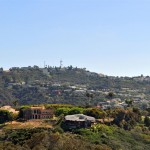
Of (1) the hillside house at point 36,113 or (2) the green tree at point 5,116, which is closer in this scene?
(2) the green tree at point 5,116

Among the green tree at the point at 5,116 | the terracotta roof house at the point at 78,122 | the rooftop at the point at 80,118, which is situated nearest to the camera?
the terracotta roof house at the point at 78,122

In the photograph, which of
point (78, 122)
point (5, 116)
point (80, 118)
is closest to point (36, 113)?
point (5, 116)

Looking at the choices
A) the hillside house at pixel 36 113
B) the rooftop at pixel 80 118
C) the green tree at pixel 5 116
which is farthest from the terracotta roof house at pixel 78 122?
the green tree at pixel 5 116

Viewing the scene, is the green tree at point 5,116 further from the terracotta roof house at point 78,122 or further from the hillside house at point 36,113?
the terracotta roof house at point 78,122

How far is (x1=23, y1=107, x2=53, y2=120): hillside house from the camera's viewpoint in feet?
338

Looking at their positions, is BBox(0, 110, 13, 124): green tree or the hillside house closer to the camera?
BBox(0, 110, 13, 124): green tree

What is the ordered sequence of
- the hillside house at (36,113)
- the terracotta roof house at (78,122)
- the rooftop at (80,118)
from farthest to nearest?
the hillside house at (36,113) → the rooftop at (80,118) → the terracotta roof house at (78,122)

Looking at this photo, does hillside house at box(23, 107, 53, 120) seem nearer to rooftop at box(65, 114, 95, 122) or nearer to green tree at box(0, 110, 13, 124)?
green tree at box(0, 110, 13, 124)

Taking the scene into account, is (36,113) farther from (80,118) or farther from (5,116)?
(80,118)

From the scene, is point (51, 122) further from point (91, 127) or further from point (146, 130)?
point (146, 130)

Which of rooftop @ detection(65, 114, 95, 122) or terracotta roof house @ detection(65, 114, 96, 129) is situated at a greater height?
rooftop @ detection(65, 114, 95, 122)

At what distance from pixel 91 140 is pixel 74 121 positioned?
11.3 m

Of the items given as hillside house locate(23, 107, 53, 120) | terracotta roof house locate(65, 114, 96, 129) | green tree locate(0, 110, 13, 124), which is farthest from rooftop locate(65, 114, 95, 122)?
green tree locate(0, 110, 13, 124)

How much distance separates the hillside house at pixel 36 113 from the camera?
103 meters
